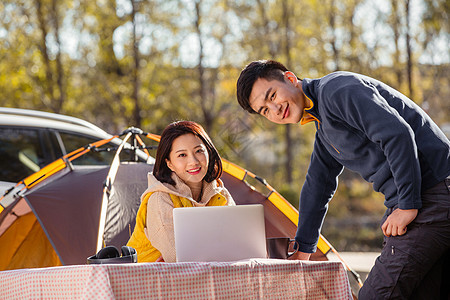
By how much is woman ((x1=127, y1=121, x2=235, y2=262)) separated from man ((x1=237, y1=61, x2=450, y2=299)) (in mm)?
756

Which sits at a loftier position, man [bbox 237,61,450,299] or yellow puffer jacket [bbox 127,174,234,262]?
man [bbox 237,61,450,299]

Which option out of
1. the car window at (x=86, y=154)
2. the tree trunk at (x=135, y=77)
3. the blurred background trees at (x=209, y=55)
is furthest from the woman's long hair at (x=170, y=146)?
the tree trunk at (x=135, y=77)

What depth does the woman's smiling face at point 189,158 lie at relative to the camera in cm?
310

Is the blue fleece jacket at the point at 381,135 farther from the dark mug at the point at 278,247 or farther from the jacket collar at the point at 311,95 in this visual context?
the dark mug at the point at 278,247

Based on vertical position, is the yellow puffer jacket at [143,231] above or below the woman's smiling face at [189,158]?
below

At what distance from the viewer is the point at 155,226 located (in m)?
2.95

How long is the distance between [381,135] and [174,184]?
139cm

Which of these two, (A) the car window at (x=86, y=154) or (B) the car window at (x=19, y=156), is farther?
(B) the car window at (x=19, y=156)

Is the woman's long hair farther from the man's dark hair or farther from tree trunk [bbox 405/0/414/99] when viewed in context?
tree trunk [bbox 405/0/414/99]

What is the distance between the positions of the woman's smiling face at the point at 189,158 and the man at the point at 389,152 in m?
0.75

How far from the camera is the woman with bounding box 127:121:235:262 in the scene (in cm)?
298

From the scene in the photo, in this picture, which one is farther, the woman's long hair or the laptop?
the woman's long hair

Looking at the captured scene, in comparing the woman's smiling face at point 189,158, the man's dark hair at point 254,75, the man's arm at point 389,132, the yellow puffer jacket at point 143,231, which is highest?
the man's dark hair at point 254,75

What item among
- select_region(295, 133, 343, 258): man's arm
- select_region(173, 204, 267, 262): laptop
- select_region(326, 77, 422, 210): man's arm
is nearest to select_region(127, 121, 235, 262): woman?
select_region(295, 133, 343, 258): man's arm
